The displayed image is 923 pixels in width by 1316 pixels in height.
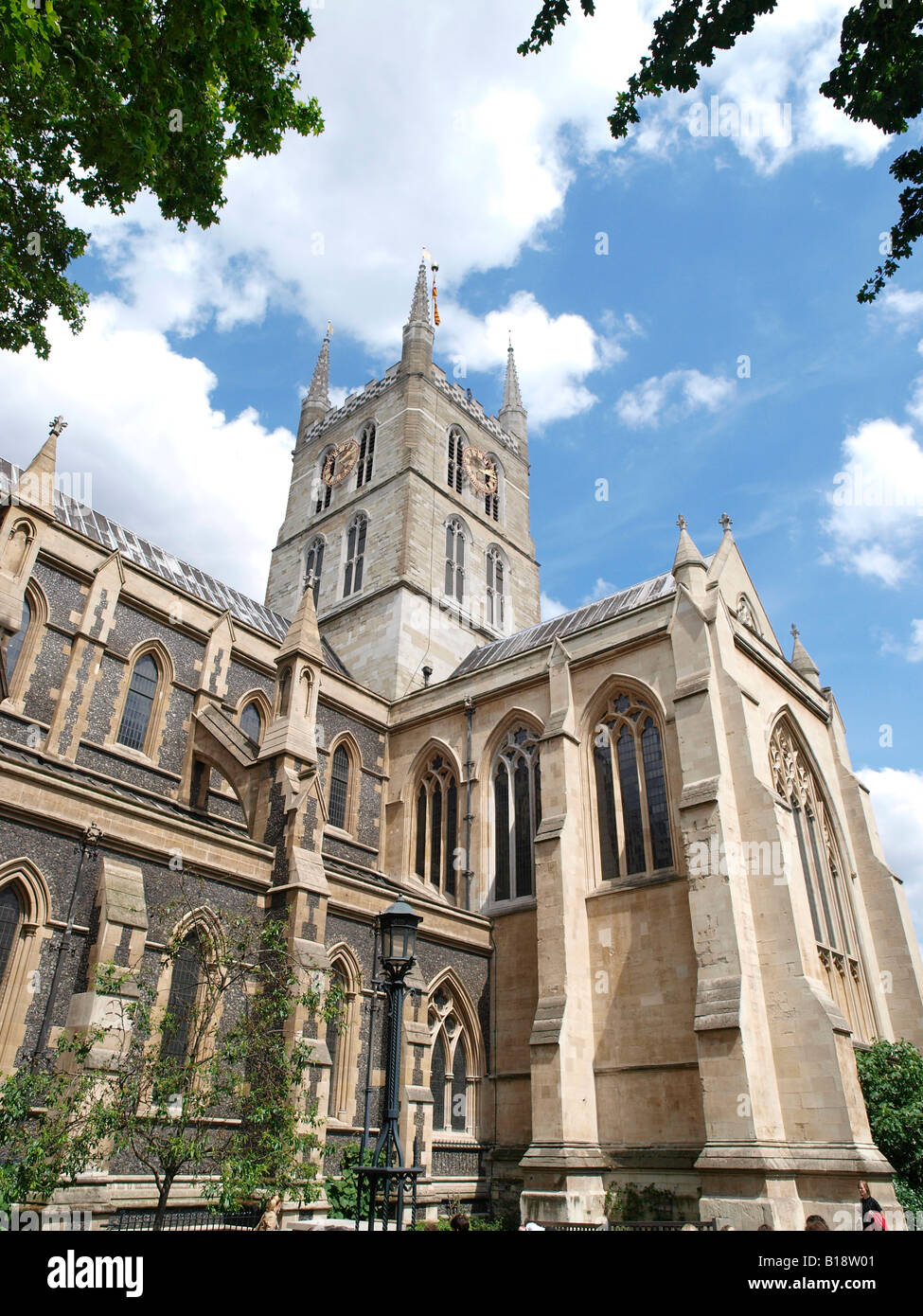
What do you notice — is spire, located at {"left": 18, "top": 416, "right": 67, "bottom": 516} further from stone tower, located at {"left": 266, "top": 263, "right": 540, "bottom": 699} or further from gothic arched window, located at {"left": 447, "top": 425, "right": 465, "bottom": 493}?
gothic arched window, located at {"left": 447, "top": 425, "right": 465, "bottom": 493}

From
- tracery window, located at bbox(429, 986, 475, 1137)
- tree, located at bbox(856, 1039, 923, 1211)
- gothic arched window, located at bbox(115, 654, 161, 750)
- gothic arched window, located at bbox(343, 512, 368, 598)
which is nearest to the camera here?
tree, located at bbox(856, 1039, 923, 1211)

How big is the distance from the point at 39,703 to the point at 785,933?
14.9 meters

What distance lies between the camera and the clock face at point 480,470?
1464 inches

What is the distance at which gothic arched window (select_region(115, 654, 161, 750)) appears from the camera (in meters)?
18.8

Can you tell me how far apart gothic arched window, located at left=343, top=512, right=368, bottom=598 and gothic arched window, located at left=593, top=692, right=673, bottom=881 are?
51.5 feet

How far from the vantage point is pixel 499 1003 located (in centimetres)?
1933

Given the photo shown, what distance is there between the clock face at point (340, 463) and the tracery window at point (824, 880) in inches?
890

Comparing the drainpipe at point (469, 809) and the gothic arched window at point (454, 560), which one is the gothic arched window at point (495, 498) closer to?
the gothic arched window at point (454, 560)

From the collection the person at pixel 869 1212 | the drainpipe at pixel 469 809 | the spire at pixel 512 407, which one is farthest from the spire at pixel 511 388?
the person at pixel 869 1212
